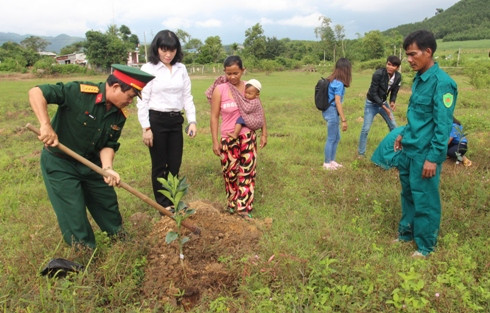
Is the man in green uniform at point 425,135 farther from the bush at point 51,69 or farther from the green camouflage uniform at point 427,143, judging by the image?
the bush at point 51,69

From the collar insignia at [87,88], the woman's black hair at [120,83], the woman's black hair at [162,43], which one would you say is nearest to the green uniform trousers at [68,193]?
the collar insignia at [87,88]

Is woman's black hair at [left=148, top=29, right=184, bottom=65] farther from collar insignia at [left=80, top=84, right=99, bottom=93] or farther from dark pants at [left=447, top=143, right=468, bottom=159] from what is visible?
dark pants at [left=447, top=143, right=468, bottom=159]

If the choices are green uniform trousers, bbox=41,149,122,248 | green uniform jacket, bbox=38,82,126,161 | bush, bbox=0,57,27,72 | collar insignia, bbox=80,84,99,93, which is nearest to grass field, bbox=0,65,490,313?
green uniform trousers, bbox=41,149,122,248

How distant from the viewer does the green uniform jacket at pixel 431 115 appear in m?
2.78

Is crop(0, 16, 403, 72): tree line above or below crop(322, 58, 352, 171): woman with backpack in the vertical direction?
above

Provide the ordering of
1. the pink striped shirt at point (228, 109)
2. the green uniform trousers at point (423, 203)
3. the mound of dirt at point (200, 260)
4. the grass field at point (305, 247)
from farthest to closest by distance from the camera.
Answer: the pink striped shirt at point (228, 109) < the green uniform trousers at point (423, 203) < the mound of dirt at point (200, 260) < the grass field at point (305, 247)

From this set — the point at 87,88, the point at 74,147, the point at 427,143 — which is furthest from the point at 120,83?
the point at 427,143

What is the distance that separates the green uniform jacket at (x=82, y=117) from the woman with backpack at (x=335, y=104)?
10.9 ft

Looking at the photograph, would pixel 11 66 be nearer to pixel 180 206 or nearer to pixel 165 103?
pixel 165 103

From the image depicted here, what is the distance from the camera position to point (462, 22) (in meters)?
96.1

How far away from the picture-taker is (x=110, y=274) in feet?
8.72

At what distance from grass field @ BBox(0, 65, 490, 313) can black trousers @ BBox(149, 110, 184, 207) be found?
51cm

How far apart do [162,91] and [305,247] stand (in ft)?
6.64

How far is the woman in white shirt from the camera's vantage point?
11.5ft
